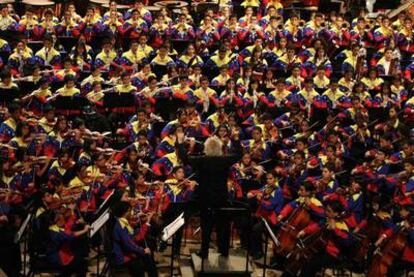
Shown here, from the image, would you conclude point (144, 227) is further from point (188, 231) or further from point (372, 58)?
point (372, 58)

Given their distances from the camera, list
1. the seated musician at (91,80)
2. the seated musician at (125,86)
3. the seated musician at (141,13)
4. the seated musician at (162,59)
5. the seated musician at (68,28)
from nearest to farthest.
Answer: the seated musician at (125,86), the seated musician at (91,80), the seated musician at (162,59), the seated musician at (68,28), the seated musician at (141,13)

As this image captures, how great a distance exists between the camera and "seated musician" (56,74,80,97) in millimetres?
15516

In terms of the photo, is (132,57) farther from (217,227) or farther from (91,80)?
(217,227)

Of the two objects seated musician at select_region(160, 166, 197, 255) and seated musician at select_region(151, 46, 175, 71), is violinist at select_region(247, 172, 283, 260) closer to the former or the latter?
seated musician at select_region(160, 166, 197, 255)

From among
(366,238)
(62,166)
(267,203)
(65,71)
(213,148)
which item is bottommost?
(366,238)

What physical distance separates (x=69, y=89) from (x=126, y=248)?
5.00 meters

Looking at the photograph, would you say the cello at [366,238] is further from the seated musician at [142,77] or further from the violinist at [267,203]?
the seated musician at [142,77]

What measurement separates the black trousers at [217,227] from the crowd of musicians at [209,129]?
0.68 m

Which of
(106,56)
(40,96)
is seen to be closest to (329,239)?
(40,96)

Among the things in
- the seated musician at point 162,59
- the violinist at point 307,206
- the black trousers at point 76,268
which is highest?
the seated musician at point 162,59

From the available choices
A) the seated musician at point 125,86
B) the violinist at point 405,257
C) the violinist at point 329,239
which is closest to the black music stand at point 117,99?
the seated musician at point 125,86

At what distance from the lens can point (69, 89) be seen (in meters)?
15.6

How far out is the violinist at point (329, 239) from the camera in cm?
1198

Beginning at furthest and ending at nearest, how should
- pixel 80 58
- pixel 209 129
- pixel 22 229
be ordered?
pixel 80 58, pixel 209 129, pixel 22 229
